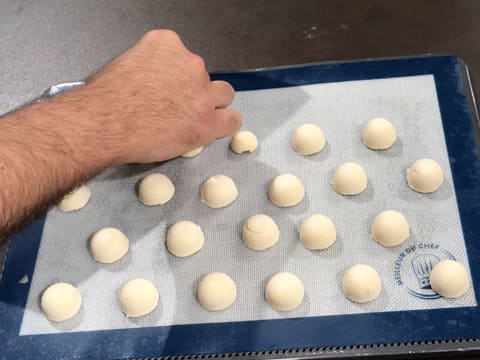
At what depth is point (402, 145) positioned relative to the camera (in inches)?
46.1

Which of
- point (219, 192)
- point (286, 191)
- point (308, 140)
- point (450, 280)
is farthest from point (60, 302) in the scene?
point (450, 280)

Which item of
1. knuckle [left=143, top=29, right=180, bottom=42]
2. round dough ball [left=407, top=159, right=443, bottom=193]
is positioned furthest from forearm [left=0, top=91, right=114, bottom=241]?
round dough ball [left=407, top=159, right=443, bottom=193]

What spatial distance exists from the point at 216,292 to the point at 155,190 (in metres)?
0.25

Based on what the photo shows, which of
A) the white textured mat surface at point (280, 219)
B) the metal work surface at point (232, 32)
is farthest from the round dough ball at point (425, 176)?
the metal work surface at point (232, 32)

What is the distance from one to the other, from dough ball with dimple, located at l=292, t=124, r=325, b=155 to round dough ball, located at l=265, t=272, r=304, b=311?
272mm

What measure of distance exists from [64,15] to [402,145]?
868mm

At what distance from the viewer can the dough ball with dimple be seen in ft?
3.82

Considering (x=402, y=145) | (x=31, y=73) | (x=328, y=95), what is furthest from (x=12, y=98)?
(x=402, y=145)

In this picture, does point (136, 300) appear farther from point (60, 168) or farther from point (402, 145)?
point (402, 145)

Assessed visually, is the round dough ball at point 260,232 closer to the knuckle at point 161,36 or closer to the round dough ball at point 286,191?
the round dough ball at point 286,191

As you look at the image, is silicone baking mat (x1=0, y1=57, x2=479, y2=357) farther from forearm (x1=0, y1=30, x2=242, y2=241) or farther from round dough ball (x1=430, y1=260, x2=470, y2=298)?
forearm (x1=0, y1=30, x2=242, y2=241)

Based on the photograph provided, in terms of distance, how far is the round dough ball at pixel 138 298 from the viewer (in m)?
1.01

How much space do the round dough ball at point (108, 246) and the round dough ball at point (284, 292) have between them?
0.28 metres

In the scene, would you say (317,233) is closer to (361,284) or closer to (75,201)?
(361,284)
